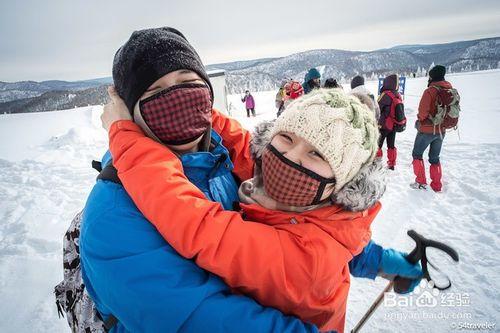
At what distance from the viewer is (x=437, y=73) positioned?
4.79 metres

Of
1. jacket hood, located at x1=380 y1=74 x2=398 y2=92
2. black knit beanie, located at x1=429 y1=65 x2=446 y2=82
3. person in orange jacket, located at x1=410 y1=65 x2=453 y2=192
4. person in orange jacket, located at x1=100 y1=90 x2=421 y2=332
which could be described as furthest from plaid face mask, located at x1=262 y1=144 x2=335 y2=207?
jacket hood, located at x1=380 y1=74 x2=398 y2=92

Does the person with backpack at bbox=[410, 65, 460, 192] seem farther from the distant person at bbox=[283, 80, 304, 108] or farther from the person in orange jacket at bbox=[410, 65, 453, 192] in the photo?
the distant person at bbox=[283, 80, 304, 108]

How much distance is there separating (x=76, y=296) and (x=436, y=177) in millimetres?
5375

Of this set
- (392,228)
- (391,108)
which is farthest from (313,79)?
(392,228)

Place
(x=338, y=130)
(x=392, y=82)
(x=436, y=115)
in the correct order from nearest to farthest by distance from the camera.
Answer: (x=338, y=130) < (x=436, y=115) < (x=392, y=82)

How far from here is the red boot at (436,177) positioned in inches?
187

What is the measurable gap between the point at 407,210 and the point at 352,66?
21981cm

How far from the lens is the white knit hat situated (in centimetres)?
121

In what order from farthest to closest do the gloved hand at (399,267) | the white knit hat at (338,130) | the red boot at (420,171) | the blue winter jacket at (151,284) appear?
the red boot at (420,171), the gloved hand at (399,267), the white knit hat at (338,130), the blue winter jacket at (151,284)

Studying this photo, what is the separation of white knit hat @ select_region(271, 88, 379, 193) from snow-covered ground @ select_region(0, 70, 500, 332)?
189 centimetres

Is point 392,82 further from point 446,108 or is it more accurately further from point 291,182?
point 291,182

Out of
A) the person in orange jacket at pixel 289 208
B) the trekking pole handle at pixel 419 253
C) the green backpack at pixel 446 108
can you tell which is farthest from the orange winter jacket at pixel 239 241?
the green backpack at pixel 446 108

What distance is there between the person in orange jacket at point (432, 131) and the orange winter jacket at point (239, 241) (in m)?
4.59

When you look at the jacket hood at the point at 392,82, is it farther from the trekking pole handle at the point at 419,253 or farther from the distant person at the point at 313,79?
the trekking pole handle at the point at 419,253
